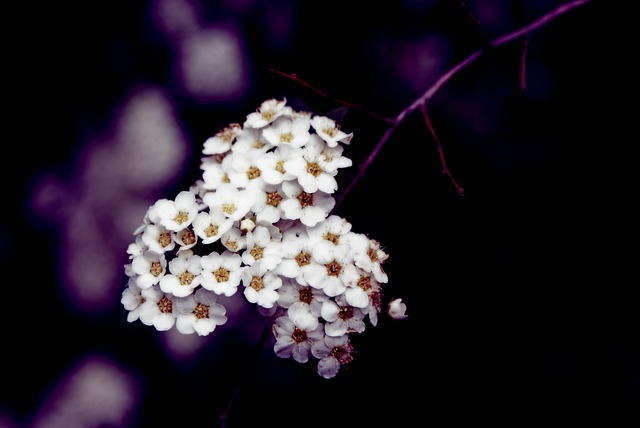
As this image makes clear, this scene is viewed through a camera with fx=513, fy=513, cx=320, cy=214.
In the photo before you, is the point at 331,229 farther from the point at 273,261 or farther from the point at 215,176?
the point at 215,176

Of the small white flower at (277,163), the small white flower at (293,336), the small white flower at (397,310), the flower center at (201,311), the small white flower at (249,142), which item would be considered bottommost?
the flower center at (201,311)

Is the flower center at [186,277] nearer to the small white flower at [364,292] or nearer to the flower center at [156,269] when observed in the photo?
the flower center at [156,269]

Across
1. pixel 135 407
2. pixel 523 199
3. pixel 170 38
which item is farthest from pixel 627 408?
pixel 170 38

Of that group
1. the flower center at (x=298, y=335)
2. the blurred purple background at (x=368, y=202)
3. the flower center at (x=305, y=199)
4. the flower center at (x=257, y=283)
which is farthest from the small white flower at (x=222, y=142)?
the blurred purple background at (x=368, y=202)

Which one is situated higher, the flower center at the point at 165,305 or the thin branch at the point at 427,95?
the thin branch at the point at 427,95

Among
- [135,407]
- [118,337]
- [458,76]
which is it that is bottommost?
[135,407]

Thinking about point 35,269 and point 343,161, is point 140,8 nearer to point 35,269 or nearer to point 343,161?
point 35,269
